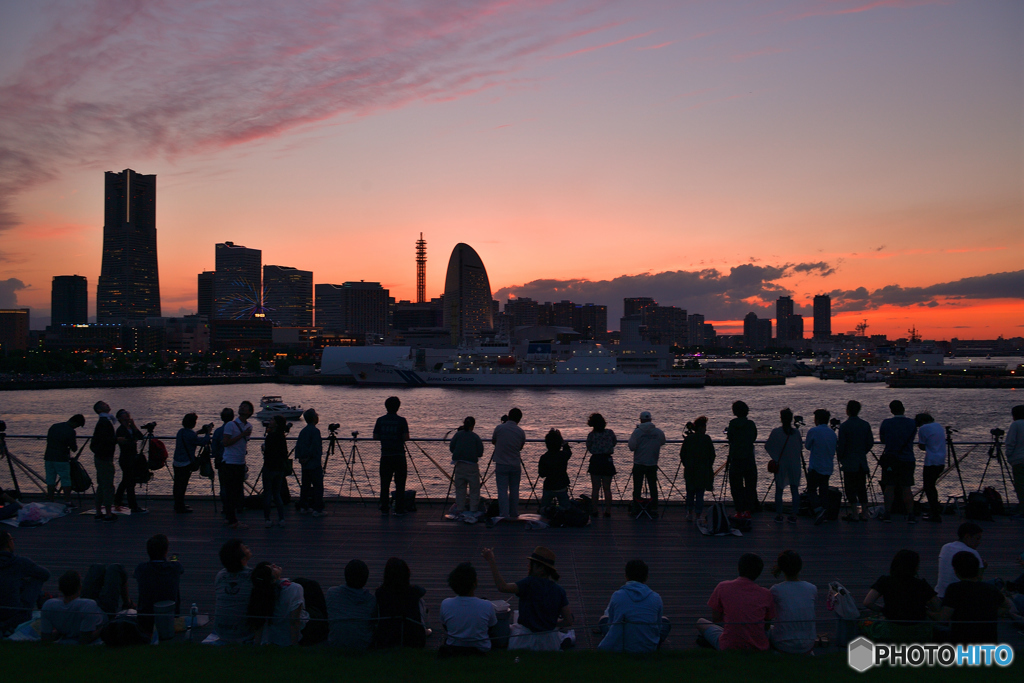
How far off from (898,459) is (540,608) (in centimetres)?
601

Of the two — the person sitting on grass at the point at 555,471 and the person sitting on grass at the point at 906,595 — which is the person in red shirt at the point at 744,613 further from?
the person sitting on grass at the point at 555,471

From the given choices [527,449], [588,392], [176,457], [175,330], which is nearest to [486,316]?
[588,392]

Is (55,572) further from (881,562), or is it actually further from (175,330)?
(175,330)

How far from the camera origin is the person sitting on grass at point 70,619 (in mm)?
3883

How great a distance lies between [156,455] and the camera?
8.12 m

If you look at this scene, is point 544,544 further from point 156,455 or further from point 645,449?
point 156,455

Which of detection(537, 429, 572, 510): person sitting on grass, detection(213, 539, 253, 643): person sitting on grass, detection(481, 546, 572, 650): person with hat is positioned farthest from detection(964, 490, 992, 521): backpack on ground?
detection(213, 539, 253, 643): person sitting on grass

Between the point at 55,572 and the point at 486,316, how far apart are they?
151784 mm

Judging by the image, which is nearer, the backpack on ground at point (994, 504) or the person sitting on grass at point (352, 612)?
the person sitting on grass at point (352, 612)

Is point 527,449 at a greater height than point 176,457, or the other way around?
point 176,457

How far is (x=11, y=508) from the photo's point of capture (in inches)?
288

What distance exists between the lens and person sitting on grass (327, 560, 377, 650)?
12.8ft

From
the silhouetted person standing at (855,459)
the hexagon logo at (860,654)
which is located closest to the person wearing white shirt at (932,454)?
Result: the silhouetted person standing at (855,459)

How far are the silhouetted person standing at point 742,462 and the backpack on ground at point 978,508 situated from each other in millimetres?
2220
